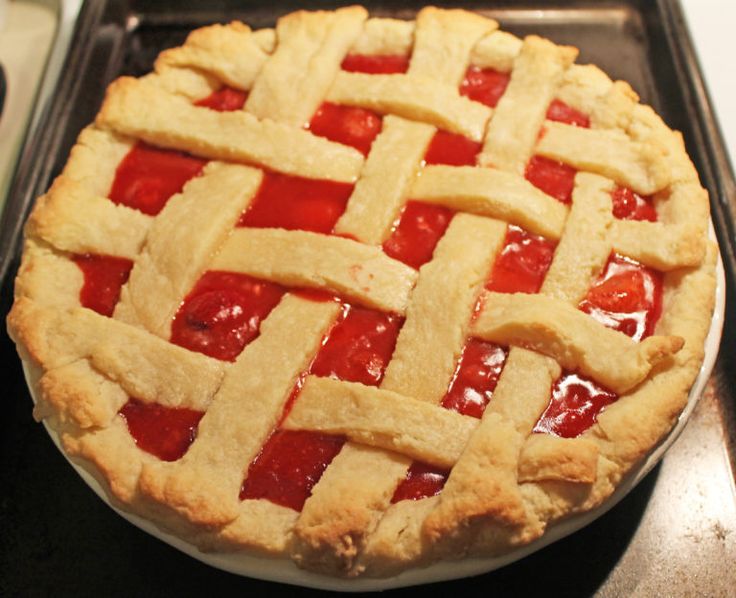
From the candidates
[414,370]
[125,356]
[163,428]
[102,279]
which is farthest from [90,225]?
[414,370]

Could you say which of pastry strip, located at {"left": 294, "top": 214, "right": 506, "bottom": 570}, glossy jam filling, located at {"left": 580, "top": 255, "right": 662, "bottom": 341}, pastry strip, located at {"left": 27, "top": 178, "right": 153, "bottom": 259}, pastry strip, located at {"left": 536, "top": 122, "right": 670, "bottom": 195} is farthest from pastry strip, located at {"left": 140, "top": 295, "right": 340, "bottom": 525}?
pastry strip, located at {"left": 536, "top": 122, "right": 670, "bottom": 195}

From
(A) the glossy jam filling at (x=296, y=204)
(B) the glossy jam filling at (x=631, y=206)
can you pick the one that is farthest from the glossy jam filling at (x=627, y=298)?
(A) the glossy jam filling at (x=296, y=204)

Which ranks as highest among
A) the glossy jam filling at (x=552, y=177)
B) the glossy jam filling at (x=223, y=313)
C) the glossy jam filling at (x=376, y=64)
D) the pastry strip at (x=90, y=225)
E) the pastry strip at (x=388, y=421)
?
the glossy jam filling at (x=552, y=177)

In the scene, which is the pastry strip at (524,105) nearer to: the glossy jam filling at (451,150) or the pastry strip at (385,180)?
the glossy jam filling at (451,150)

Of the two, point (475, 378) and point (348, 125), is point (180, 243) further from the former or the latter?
point (475, 378)

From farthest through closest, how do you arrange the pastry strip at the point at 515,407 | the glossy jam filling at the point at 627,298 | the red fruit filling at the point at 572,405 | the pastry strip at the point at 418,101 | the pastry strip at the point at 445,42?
the pastry strip at the point at 445,42 → the pastry strip at the point at 418,101 → the glossy jam filling at the point at 627,298 → the red fruit filling at the point at 572,405 → the pastry strip at the point at 515,407

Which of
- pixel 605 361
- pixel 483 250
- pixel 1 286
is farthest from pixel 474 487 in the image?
pixel 1 286

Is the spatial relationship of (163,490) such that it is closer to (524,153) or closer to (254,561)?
(254,561)

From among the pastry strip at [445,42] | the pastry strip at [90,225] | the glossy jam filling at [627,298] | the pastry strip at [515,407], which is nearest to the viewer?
the pastry strip at [515,407]
